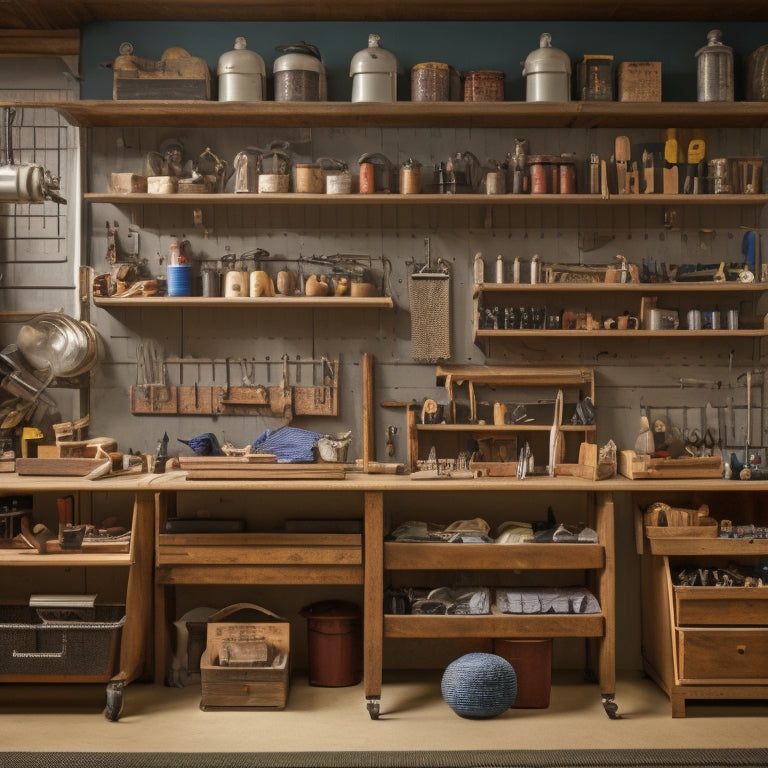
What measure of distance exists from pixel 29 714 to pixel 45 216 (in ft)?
8.29

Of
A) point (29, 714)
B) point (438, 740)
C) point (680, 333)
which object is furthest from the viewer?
point (680, 333)

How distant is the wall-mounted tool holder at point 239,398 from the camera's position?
4781 millimetres

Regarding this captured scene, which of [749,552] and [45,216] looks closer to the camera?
[749,552]

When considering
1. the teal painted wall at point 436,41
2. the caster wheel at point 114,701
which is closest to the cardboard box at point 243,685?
the caster wheel at point 114,701

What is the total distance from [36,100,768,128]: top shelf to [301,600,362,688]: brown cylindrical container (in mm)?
2514

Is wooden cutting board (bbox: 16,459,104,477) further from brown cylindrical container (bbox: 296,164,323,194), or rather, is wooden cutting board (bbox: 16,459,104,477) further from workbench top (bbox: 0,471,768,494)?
brown cylindrical container (bbox: 296,164,323,194)

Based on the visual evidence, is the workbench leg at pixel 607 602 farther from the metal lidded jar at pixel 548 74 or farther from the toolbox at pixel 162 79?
the toolbox at pixel 162 79

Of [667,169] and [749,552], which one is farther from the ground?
[667,169]

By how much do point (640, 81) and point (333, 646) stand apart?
3.23 meters

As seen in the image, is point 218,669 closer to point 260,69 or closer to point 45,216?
point 45,216

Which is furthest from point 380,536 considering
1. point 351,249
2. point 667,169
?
point 667,169

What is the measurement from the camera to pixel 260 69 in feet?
15.2

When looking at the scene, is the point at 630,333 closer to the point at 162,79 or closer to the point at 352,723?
the point at 352,723

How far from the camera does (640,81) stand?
4.63m
